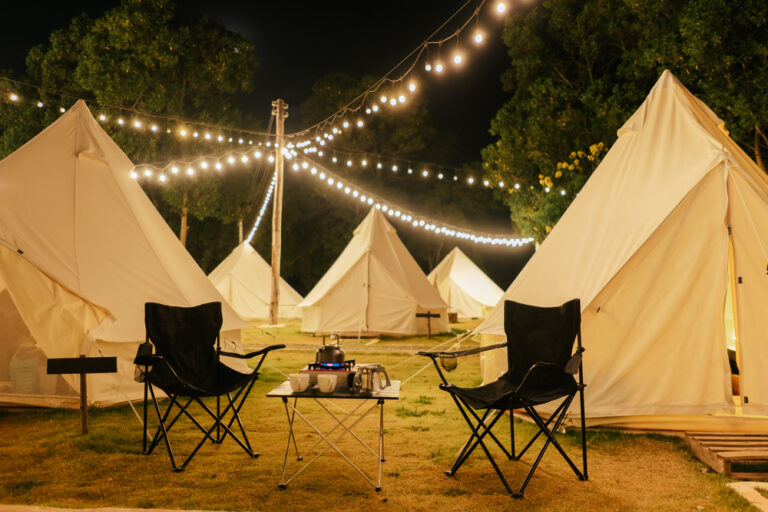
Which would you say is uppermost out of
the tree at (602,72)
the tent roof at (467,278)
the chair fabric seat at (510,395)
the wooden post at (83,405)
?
the tree at (602,72)

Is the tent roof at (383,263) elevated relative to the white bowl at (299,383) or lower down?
elevated

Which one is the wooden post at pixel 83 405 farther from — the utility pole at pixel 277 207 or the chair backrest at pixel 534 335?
the utility pole at pixel 277 207

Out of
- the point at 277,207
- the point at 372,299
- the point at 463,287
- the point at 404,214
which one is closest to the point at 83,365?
the point at 372,299

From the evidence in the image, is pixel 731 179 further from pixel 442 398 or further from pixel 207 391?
pixel 207 391

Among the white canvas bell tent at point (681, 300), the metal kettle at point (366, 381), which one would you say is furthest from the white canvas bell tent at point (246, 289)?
the metal kettle at point (366, 381)

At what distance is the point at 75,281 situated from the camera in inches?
179

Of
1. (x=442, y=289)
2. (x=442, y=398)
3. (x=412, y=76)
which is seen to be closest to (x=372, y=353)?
(x=442, y=398)

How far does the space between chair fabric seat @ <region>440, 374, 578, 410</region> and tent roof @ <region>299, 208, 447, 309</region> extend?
7477 millimetres

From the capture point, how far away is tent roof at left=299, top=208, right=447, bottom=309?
1097 centimetres

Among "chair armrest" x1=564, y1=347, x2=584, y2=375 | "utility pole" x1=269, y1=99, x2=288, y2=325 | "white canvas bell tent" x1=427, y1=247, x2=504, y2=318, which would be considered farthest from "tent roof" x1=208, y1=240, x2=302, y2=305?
"chair armrest" x1=564, y1=347, x2=584, y2=375

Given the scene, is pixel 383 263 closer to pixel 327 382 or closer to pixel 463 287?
pixel 463 287

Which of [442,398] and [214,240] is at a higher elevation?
[214,240]

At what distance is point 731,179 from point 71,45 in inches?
746

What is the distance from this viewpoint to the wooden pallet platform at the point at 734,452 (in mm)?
3152
